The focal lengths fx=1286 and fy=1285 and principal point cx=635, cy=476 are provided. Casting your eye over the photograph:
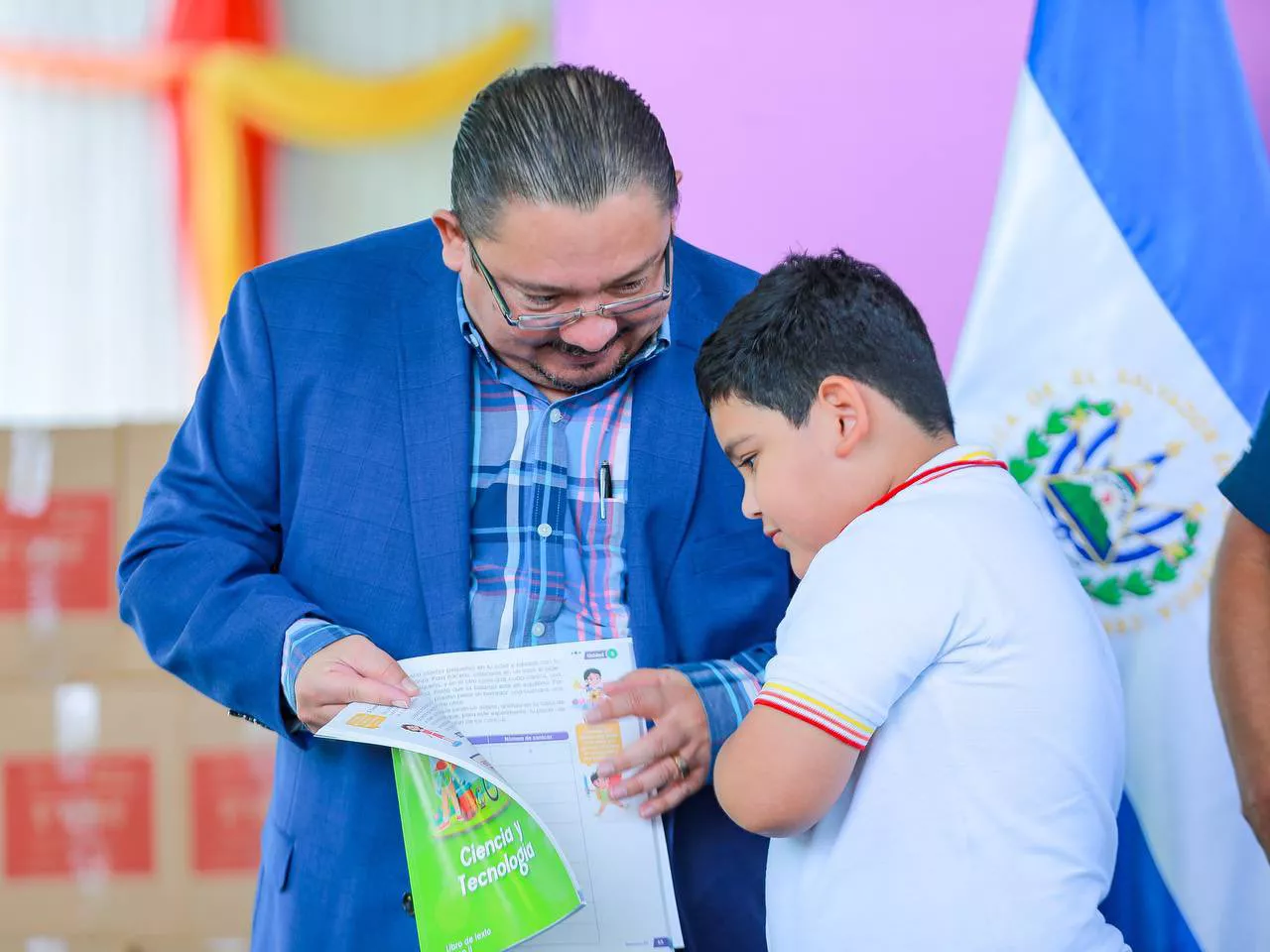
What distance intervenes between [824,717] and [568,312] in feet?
1.58

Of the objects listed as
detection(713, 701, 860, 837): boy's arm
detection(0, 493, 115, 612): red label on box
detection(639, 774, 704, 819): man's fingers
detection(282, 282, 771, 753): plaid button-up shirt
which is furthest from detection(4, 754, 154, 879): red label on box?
detection(713, 701, 860, 837): boy's arm

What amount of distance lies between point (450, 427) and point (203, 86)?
7.00ft

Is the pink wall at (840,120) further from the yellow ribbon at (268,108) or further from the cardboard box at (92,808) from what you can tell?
the cardboard box at (92,808)

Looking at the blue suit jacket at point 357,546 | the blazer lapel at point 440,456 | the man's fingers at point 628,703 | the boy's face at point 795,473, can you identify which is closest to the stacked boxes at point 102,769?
the blue suit jacket at point 357,546

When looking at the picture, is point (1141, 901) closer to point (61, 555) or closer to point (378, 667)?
point (378, 667)

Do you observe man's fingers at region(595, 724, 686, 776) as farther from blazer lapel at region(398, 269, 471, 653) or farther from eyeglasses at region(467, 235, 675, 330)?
eyeglasses at region(467, 235, 675, 330)

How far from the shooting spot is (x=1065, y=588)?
3.35 ft

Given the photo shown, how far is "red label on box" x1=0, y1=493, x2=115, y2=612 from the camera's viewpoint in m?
2.44

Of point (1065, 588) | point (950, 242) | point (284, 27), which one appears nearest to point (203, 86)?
point (284, 27)

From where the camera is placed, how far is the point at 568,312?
123 cm

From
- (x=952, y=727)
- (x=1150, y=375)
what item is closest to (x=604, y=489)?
(x=952, y=727)

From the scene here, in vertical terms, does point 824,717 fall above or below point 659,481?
below

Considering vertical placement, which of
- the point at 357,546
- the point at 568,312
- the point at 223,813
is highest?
the point at 568,312

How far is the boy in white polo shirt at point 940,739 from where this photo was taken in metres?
0.95
